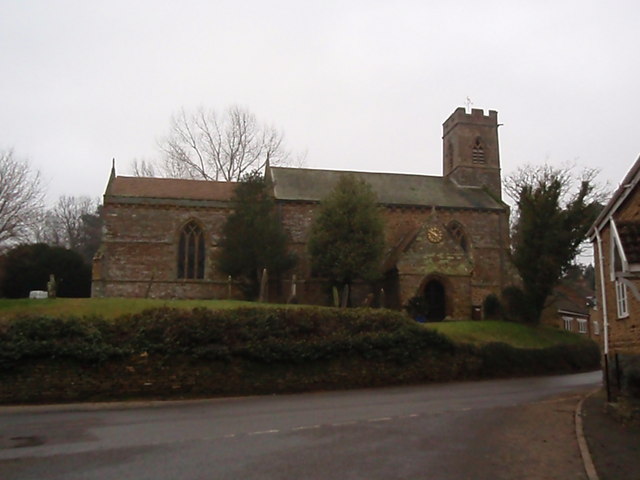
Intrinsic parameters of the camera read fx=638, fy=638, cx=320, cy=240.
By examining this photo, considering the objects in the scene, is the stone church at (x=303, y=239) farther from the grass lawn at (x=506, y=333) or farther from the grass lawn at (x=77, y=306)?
the grass lawn at (x=77, y=306)

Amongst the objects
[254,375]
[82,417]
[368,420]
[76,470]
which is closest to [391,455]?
[368,420]

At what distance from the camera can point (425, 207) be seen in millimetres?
40281

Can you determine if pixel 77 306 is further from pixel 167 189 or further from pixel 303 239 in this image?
pixel 303 239

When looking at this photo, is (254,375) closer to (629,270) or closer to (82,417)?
(82,417)

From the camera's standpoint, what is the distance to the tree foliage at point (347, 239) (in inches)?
1289

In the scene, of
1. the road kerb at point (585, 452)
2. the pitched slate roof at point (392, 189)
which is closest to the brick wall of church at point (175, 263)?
the pitched slate roof at point (392, 189)

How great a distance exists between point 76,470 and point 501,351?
726 inches

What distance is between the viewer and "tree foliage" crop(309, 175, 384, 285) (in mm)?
32750

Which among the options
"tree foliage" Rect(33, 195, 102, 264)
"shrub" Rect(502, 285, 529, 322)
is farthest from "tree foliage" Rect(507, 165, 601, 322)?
"tree foliage" Rect(33, 195, 102, 264)

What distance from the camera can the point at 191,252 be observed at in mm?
37250

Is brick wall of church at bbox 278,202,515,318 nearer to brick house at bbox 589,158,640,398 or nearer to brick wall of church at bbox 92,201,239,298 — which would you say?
brick wall of church at bbox 92,201,239,298

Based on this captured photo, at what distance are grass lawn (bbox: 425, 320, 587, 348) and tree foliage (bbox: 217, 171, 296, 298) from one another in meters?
9.69

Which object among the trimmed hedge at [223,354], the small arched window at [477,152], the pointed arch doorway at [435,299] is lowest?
the trimmed hedge at [223,354]

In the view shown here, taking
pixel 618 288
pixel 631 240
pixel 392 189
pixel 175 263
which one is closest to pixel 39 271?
pixel 175 263
